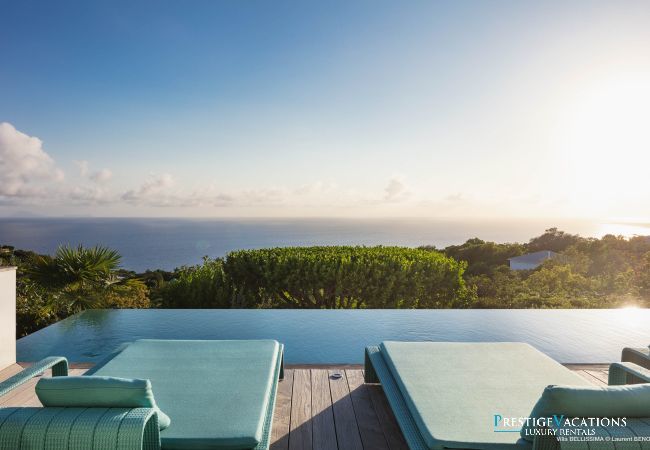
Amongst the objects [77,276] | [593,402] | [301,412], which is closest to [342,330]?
[301,412]

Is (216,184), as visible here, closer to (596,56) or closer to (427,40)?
(427,40)

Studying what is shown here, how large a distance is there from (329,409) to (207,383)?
93 centimetres

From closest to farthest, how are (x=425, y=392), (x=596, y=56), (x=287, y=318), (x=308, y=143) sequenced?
1. (x=425, y=392)
2. (x=287, y=318)
3. (x=596, y=56)
4. (x=308, y=143)

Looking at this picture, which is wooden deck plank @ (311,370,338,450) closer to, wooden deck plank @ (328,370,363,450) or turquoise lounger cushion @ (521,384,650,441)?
wooden deck plank @ (328,370,363,450)

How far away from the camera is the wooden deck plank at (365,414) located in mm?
2818

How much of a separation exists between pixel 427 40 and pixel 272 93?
9.86 ft

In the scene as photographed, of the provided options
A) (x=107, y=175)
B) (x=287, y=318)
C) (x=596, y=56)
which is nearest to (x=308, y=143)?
(x=287, y=318)

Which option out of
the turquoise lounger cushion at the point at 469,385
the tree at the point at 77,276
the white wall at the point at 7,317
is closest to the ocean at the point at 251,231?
the tree at the point at 77,276

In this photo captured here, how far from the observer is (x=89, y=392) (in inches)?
71.9

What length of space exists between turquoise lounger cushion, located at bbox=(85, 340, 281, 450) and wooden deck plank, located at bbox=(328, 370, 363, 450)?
0.51 m

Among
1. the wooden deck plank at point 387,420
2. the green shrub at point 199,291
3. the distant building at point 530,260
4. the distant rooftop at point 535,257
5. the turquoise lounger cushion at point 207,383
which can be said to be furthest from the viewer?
the distant rooftop at point 535,257

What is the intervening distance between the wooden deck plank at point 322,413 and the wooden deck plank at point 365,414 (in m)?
0.18

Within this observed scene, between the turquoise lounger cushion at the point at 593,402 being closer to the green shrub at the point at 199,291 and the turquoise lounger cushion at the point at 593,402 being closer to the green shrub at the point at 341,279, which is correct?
the green shrub at the point at 341,279

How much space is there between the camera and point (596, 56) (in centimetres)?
798
